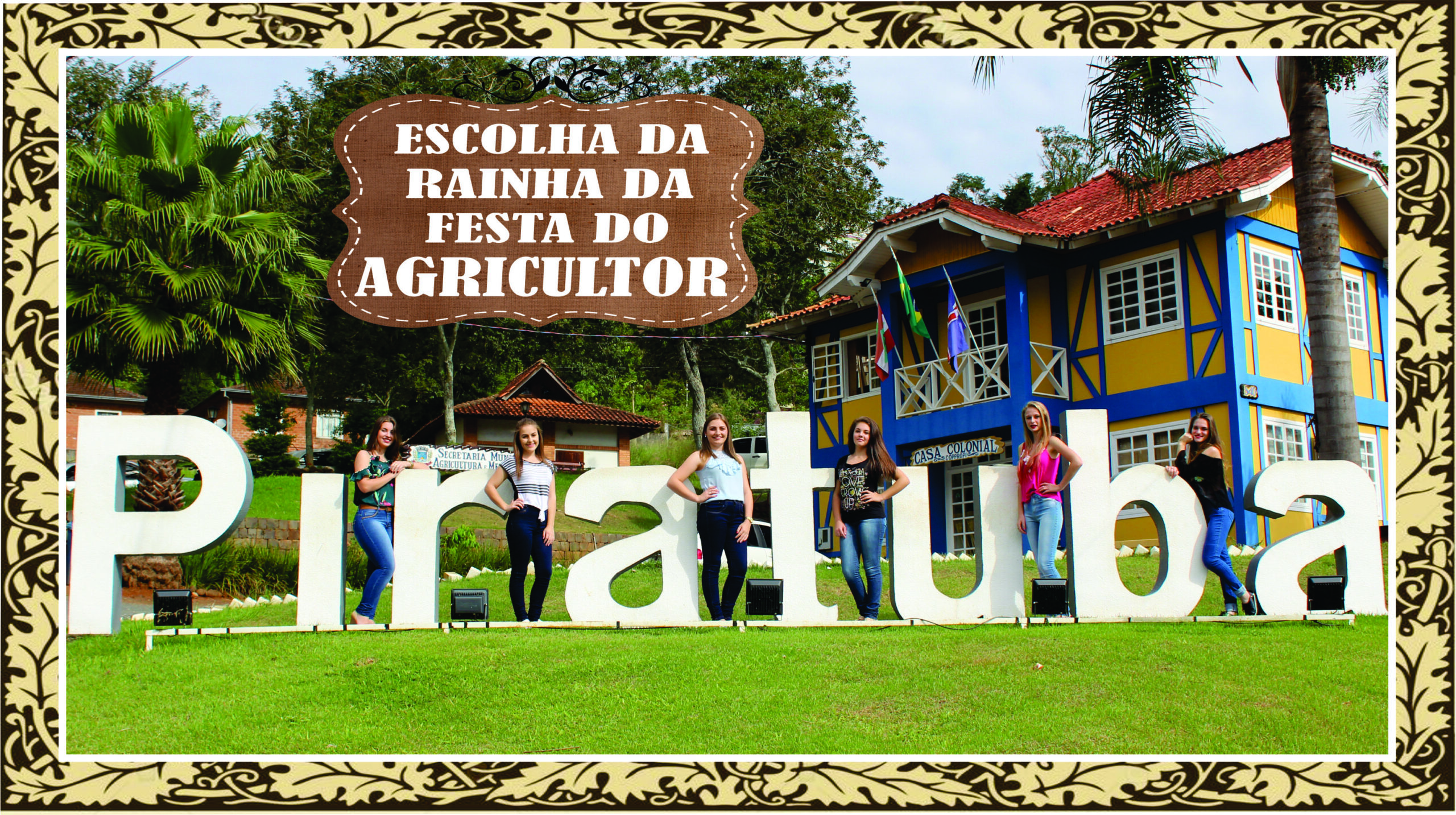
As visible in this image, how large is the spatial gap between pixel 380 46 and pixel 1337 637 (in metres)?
7.05

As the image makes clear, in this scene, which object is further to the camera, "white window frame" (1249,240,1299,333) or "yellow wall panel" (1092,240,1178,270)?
"yellow wall panel" (1092,240,1178,270)

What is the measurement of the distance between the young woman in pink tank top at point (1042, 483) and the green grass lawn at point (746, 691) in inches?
26.5

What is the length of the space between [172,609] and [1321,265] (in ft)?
32.5

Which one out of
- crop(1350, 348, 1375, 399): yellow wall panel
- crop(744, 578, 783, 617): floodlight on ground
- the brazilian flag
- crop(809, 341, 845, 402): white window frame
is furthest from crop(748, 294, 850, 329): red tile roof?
crop(744, 578, 783, 617): floodlight on ground

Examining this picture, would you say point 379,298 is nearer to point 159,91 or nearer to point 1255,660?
point 1255,660

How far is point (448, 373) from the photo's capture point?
1150 inches

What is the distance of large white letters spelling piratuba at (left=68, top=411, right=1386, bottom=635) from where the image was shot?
8539 mm

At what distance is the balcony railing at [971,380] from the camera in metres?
18.8

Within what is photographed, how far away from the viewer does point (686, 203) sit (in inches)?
386

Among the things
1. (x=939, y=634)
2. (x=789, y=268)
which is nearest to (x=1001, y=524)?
(x=939, y=634)

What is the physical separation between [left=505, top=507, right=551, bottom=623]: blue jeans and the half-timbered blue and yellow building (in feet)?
27.9

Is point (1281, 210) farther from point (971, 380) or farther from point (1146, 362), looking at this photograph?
point (971, 380)

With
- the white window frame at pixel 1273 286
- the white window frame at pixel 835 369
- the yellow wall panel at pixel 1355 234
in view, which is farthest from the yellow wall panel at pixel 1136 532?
the white window frame at pixel 835 369

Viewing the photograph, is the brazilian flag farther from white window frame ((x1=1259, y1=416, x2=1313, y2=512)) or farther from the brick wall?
the brick wall
